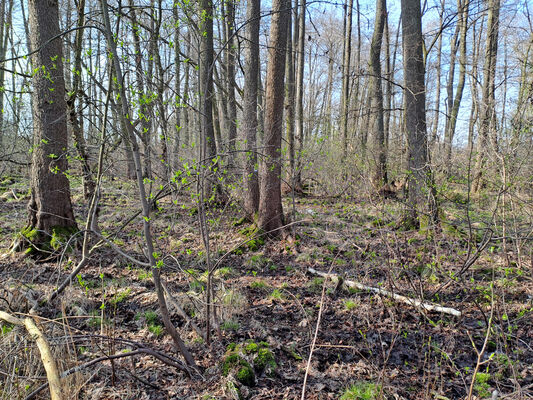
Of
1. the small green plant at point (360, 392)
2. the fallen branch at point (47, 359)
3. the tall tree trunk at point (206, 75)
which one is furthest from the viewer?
the tall tree trunk at point (206, 75)

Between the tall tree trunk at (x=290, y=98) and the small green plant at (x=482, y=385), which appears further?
the tall tree trunk at (x=290, y=98)

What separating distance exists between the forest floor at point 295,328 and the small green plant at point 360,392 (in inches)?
0.6

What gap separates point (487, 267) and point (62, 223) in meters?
7.12

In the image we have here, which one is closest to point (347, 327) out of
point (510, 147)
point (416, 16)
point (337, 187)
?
point (510, 147)

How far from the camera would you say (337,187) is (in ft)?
35.8

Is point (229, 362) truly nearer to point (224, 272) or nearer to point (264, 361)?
point (264, 361)

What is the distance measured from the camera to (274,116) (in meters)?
6.62

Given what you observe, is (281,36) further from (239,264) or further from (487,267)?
(487,267)

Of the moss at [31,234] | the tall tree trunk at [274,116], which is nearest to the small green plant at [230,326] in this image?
the tall tree trunk at [274,116]

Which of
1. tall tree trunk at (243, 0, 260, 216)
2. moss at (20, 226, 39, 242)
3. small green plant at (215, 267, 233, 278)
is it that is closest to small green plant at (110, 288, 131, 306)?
small green plant at (215, 267, 233, 278)

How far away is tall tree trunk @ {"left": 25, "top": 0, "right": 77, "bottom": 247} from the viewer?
215 inches

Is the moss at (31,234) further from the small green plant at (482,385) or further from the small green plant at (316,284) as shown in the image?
the small green plant at (482,385)

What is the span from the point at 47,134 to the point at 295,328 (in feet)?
16.6

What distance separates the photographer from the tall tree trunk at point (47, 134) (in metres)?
5.47
